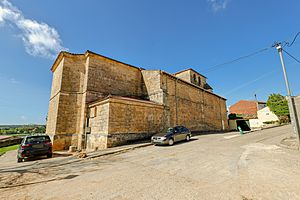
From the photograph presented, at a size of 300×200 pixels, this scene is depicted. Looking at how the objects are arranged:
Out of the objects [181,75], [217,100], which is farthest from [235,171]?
[217,100]

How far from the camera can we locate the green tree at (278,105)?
104ft

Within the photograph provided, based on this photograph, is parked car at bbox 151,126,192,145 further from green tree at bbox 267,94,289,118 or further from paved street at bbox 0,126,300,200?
green tree at bbox 267,94,289,118

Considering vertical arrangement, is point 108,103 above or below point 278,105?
below

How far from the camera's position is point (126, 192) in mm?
3426

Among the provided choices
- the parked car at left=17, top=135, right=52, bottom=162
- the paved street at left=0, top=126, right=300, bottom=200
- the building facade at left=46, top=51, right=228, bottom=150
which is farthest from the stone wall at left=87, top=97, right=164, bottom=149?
the paved street at left=0, top=126, right=300, bottom=200

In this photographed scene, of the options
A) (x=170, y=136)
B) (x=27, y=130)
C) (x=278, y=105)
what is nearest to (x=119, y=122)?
(x=170, y=136)

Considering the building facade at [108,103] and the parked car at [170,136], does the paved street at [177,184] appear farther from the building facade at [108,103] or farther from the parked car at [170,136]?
the building facade at [108,103]

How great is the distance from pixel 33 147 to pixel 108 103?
5.52 meters

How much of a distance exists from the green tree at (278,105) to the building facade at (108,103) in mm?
25452

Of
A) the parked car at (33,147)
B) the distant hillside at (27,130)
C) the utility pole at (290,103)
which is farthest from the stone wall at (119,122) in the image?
the distant hillside at (27,130)

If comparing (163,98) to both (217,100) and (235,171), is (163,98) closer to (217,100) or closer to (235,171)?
(235,171)

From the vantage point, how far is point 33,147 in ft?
29.3

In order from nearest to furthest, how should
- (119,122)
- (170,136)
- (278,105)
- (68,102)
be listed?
(170,136)
(119,122)
(68,102)
(278,105)

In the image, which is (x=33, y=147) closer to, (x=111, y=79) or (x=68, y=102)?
(x=68, y=102)
